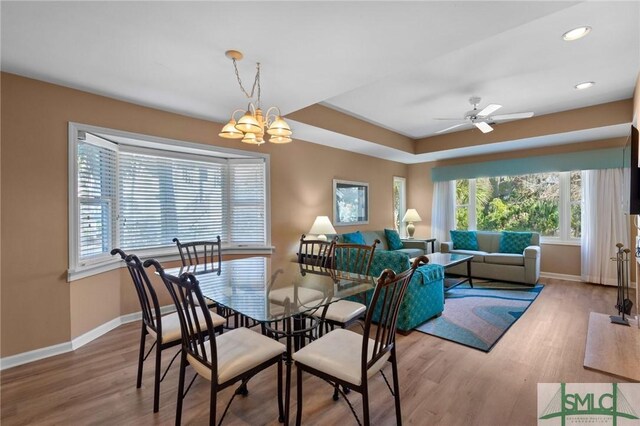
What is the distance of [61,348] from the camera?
2.65 m

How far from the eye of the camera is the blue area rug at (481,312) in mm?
2902

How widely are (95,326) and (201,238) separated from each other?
4.85ft

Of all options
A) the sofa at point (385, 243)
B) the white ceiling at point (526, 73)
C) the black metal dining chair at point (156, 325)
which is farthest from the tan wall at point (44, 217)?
the sofa at point (385, 243)

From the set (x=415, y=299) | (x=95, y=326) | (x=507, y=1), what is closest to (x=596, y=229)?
(x=415, y=299)

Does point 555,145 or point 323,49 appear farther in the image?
point 555,145

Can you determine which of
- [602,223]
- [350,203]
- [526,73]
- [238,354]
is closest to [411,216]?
[350,203]

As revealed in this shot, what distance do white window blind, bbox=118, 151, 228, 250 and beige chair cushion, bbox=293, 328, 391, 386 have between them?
283 centimetres

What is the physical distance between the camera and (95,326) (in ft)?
9.73

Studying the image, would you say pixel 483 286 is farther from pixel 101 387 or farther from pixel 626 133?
pixel 101 387

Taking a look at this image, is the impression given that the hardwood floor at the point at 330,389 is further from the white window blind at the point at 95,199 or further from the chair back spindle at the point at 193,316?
the white window blind at the point at 95,199

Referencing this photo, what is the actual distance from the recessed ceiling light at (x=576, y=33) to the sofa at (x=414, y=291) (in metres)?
2.30

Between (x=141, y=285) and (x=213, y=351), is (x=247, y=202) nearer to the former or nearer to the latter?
(x=141, y=285)

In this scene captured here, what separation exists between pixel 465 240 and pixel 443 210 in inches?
42.5

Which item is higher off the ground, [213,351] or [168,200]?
[168,200]
